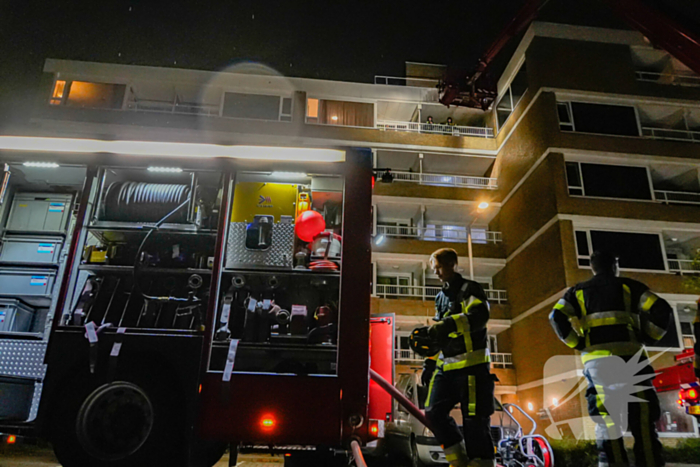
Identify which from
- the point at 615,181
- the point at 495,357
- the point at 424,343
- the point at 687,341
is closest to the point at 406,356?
the point at 495,357

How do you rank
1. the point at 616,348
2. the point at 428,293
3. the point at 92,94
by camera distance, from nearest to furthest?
1. the point at 616,348
2. the point at 428,293
3. the point at 92,94

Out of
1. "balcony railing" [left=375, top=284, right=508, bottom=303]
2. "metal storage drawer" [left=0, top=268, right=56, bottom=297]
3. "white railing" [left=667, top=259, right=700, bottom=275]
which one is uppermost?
"white railing" [left=667, top=259, right=700, bottom=275]

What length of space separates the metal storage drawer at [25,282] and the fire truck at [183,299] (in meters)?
0.01

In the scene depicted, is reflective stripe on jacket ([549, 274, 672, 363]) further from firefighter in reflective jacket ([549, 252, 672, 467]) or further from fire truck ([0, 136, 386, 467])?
fire truck ([0, 136, 386, 467])

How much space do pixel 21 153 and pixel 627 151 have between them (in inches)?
838

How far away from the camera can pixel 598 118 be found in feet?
65.4

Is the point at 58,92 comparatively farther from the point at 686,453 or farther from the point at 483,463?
the point at 686,453

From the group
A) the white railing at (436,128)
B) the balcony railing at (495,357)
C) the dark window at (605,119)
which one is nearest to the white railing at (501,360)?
the balcony railing at (495,357)

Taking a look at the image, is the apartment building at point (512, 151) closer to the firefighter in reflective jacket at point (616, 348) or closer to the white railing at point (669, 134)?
the white railing at point (669, 134)

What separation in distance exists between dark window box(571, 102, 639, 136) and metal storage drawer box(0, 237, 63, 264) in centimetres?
2037

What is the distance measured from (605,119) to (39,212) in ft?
70.6

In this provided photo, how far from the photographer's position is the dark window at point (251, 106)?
24.3 meters

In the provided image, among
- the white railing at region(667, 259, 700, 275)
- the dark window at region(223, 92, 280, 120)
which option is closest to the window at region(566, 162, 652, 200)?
the white railing at region(667, 259, 700, 275)

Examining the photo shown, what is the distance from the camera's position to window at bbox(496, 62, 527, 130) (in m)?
22.5
